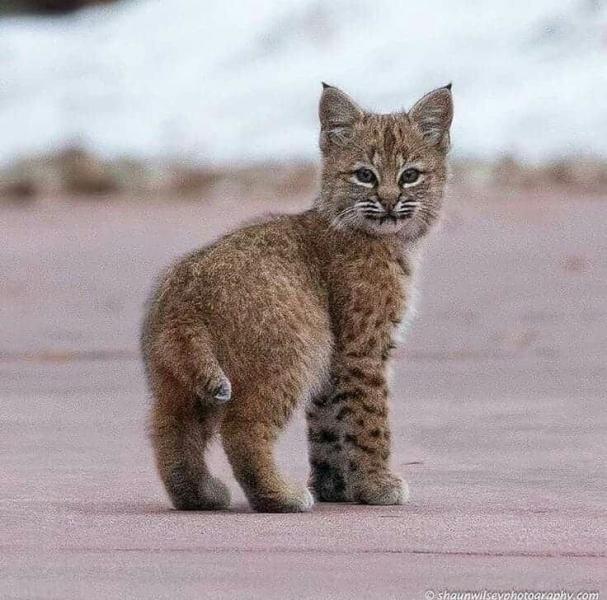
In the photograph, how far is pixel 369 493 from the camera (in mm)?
7594

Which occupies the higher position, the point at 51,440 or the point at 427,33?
the point at 427,33

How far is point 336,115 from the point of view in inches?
324

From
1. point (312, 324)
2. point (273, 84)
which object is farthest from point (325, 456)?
point (273, 84)

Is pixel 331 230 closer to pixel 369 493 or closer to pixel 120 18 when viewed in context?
pixel 369 493

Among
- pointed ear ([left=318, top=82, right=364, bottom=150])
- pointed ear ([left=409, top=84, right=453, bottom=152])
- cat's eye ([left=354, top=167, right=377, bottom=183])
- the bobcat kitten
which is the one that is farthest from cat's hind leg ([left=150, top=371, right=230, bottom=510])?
pointed ear ([left=409, top=84, right=453, bottom=152])

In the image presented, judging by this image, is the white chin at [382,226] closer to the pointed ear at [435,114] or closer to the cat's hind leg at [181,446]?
the pointed ear at [435,114]

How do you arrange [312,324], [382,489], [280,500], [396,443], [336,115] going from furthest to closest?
[396,443], [336,115], [382,489], [312,324], [280,500]

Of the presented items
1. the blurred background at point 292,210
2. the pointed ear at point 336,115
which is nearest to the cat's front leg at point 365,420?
the blurred background at point 292,210

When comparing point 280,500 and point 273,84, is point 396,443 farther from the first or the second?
point 273,84

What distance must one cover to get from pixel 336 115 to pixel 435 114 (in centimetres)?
40

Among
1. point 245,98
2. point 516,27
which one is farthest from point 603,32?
point 245,98

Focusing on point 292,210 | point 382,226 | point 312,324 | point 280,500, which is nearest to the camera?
point 280,500

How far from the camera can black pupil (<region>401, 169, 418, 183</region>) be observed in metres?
8.00

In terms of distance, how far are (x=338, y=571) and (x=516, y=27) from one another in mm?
17537
